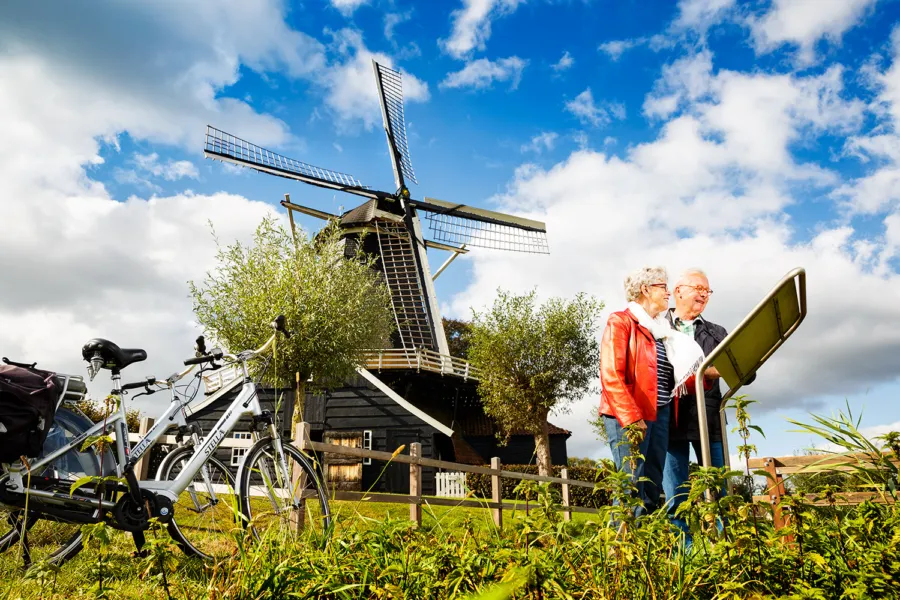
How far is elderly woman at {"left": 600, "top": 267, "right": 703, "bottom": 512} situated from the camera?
3.53 meters

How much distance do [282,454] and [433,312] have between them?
19.2 meters

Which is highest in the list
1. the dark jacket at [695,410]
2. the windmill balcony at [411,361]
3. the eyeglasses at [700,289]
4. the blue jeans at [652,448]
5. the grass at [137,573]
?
the windmill balcony at [411,361]

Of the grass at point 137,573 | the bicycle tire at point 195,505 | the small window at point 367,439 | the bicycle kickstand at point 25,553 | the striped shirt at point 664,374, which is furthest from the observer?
the small window at point 367,439

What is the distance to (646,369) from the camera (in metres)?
3.63

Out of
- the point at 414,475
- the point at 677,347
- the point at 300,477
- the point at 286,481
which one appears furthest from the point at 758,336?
the point at 414,475

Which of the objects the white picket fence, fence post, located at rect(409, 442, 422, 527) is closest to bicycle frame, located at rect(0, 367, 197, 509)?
fence post, located at rect(409, 442, 422, 527)

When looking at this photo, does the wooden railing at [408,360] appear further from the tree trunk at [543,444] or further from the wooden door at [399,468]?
the tree trunk at [543,444]

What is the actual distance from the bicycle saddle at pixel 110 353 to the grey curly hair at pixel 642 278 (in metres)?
3.03

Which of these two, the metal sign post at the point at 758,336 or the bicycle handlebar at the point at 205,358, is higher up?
the bicycle handlebar at the point at 205,358

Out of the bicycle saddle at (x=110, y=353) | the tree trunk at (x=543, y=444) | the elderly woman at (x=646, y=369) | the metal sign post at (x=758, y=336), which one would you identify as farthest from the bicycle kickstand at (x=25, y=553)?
the tree trunk at (x=543, y=444)

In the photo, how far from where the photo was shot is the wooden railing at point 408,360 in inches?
796

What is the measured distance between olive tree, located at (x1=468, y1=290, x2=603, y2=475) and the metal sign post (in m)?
18.5

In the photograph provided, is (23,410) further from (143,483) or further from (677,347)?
(677,347)

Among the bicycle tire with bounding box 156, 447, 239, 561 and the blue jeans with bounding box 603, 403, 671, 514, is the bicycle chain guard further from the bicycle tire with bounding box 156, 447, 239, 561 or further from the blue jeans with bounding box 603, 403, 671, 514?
the blue jeans with bounding box 603, 403, 671, 514
